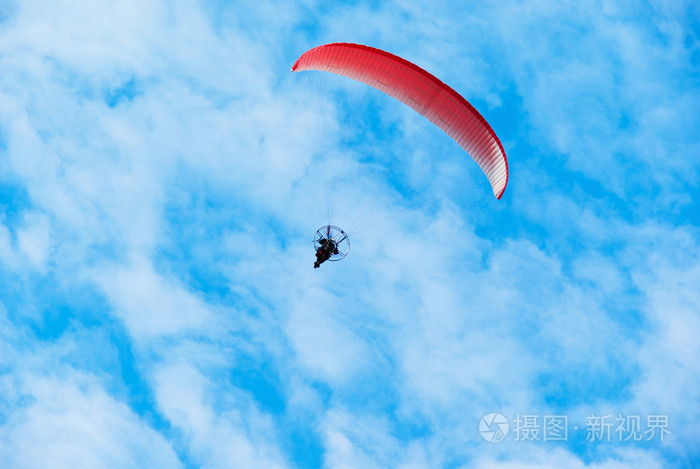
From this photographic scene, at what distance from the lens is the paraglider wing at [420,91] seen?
2570cm

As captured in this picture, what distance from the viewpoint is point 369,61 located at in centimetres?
2606

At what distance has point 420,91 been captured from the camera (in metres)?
26.4

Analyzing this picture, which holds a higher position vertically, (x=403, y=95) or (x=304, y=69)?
(x=403, y=95)

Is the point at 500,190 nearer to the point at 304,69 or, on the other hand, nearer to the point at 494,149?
the point at 494,149

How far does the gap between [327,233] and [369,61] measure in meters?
7.69

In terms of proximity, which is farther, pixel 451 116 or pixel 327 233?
pixel 327 233

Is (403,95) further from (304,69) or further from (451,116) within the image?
(304,69)

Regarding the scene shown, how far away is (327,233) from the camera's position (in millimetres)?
28531

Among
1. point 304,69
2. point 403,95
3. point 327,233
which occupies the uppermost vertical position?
point 403,95

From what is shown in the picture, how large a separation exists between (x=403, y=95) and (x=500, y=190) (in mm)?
5784

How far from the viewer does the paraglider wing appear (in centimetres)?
2570

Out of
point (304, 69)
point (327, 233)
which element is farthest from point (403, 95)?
point (327, 233)

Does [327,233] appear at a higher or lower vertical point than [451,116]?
lower

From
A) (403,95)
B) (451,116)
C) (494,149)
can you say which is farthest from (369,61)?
(494,149)
